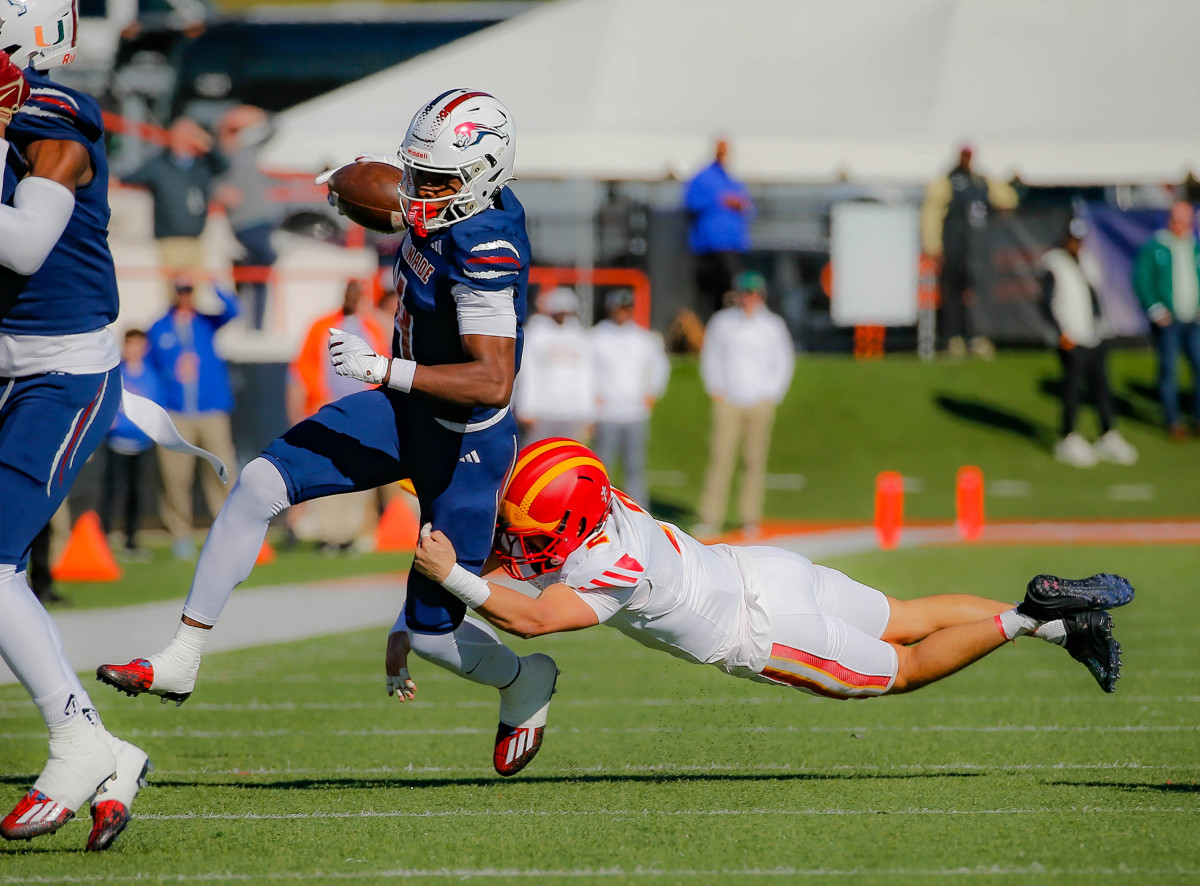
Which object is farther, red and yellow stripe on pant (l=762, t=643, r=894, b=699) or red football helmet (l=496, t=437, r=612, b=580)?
red and yellow stripe on pant (l=762, t=643, r=894, b=699)

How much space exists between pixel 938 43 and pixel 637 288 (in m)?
4.80

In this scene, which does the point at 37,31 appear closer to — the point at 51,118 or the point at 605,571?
the point at 51,118

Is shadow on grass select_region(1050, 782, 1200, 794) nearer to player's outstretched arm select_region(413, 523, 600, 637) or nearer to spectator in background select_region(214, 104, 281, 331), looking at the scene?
player's outstretched arm select_region(413, 523, 600, 637)

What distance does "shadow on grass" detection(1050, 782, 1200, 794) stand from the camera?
448 centimetres

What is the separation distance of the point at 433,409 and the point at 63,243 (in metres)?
1.10

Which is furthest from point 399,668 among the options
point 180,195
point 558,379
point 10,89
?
point 180,195

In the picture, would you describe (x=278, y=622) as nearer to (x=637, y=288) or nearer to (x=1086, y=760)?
(x=1086, y=760)

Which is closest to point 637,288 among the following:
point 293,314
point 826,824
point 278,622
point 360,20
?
point 293,314

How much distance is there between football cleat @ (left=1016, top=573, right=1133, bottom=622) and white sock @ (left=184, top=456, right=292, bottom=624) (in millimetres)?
2231

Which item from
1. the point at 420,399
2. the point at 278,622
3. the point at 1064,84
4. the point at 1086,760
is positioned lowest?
the point at 278,622

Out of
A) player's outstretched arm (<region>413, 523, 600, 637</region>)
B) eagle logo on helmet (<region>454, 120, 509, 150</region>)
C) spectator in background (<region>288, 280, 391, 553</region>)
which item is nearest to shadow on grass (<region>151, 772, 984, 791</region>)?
player's outstretched arm (<region>413, 523, 600, 637</region>)

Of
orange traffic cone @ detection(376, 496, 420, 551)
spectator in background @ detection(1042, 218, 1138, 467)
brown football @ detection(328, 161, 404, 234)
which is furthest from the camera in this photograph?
spectator in background @ detection(1042, 218, 1138, 467)

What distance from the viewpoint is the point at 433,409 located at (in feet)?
15.0

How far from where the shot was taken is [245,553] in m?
4.55
